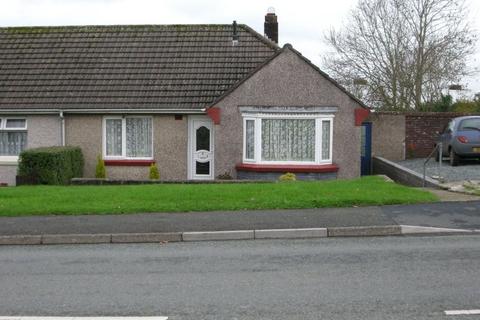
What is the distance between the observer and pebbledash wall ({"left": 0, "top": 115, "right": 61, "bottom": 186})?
2012 centimetres

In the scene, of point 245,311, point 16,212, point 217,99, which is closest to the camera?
point 245,311

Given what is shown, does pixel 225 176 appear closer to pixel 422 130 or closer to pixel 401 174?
pixel 401 174

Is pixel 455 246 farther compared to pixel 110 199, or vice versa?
pixel 110 199

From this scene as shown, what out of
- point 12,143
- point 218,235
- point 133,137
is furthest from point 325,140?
point 12,143

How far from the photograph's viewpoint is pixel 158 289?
23.4ft

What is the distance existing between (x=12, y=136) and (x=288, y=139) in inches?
360

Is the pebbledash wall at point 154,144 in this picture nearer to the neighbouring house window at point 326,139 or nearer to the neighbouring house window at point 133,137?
the neighbouring house window at point 133,137

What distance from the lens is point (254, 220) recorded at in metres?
11.2

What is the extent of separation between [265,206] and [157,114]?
8290mm

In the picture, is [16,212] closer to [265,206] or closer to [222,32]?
[265,206]

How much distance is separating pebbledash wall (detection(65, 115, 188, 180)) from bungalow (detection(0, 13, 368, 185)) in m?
0.03

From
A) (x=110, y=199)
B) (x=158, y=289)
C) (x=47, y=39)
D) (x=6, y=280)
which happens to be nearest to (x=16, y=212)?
(x=110, y=199)

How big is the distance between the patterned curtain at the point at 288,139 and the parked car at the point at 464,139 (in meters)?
4.19

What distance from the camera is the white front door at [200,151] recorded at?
65.0 ft
